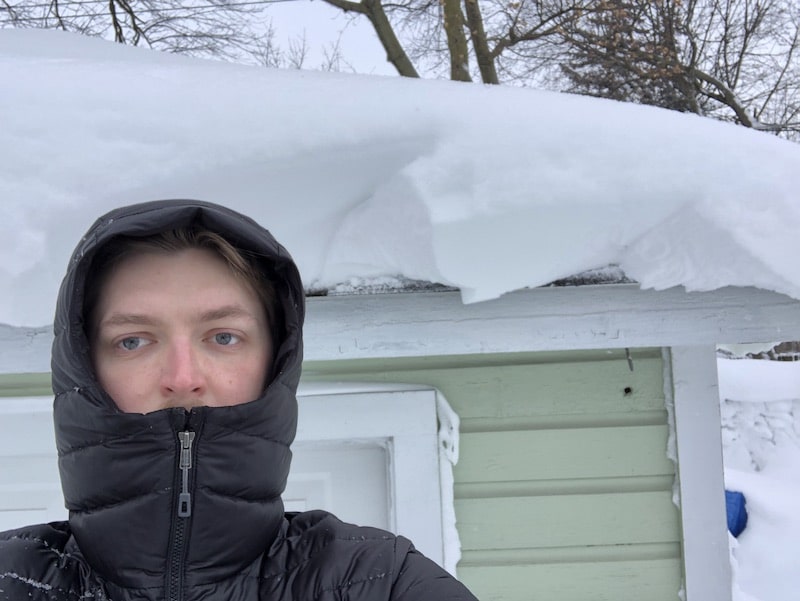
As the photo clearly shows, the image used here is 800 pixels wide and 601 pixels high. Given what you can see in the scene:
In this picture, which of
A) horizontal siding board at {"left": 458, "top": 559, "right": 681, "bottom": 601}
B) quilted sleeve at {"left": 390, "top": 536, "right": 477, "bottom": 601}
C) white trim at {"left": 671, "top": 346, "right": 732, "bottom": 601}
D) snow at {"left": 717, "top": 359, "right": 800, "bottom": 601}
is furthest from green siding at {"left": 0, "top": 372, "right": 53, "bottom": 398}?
snow at {"left": 717, "top": 359, "right": 800, "bottom": 601}

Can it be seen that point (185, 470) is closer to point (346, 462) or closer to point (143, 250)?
point (143, 250)

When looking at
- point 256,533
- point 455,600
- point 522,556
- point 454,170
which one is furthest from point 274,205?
point 522,556

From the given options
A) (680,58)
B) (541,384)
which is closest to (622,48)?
(680,58)

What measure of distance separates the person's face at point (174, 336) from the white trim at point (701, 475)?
164 cm

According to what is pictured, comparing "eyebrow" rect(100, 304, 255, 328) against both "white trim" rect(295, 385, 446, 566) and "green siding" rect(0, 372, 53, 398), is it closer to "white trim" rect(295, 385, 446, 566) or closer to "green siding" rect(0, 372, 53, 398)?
"white trim" rect(295, 385, 446, 566)

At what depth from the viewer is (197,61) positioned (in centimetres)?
242

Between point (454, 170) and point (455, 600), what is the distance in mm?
1063

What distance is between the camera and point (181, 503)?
99 cm

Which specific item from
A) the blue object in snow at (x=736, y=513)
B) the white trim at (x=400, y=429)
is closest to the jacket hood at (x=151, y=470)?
the white trim at (x=400, y=429)

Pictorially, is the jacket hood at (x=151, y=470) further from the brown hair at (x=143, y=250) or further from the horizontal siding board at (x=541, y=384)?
the horizontal siding board at (x=541, y=384)

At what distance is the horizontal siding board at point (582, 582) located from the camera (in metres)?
2.23

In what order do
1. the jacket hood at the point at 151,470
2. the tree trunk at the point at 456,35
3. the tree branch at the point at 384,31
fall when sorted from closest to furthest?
1. the jacket hood at the point at 151,470
2. the tree trunk at the point at 456,35
3. the tree branch at the point at 384,31

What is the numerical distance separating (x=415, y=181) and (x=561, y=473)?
1.17 metres

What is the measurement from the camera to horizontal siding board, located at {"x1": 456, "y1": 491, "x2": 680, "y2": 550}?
2250mm
